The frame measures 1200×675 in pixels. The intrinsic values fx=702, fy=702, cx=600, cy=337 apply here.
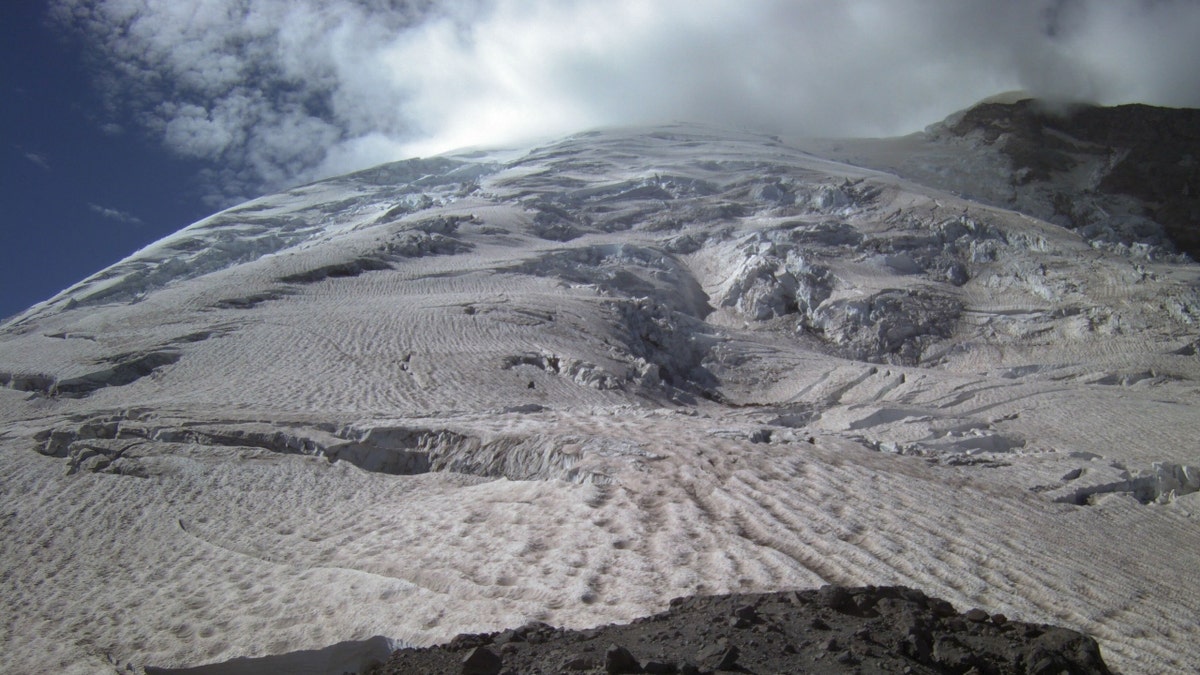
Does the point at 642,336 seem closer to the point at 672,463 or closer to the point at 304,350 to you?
the point at 304,350

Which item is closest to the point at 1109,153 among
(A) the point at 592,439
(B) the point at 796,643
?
(A) the point at 592,439

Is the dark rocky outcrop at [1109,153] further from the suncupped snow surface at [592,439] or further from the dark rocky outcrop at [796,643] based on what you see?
the dark rocky outcrop at [796,643]

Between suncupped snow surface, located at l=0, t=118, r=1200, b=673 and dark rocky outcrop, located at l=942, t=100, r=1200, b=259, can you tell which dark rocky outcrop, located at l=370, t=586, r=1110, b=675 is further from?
dark rocky outcrop, located at l=942, t=100, r=1200, b=259

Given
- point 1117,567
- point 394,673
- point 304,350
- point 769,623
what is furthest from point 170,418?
point 1117,567

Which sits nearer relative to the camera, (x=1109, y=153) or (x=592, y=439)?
(x=592, y=439)

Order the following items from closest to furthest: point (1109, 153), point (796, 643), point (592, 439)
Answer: point (796, 643) < point (592, 439) < point (1109, 153)

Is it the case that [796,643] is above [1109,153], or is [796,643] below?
below

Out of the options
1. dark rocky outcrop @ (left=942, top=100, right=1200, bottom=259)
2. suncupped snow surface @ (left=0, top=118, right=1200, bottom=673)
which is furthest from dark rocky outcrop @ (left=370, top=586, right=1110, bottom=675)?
dark rocky outcrop @ (left=942, top=100, right=1200, bottom=259)

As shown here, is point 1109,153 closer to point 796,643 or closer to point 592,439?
point 592,439

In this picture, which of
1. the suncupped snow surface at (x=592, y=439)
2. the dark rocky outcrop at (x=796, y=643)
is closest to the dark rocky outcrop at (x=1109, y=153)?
the suncupped snow surface at (x=592, y=439)
